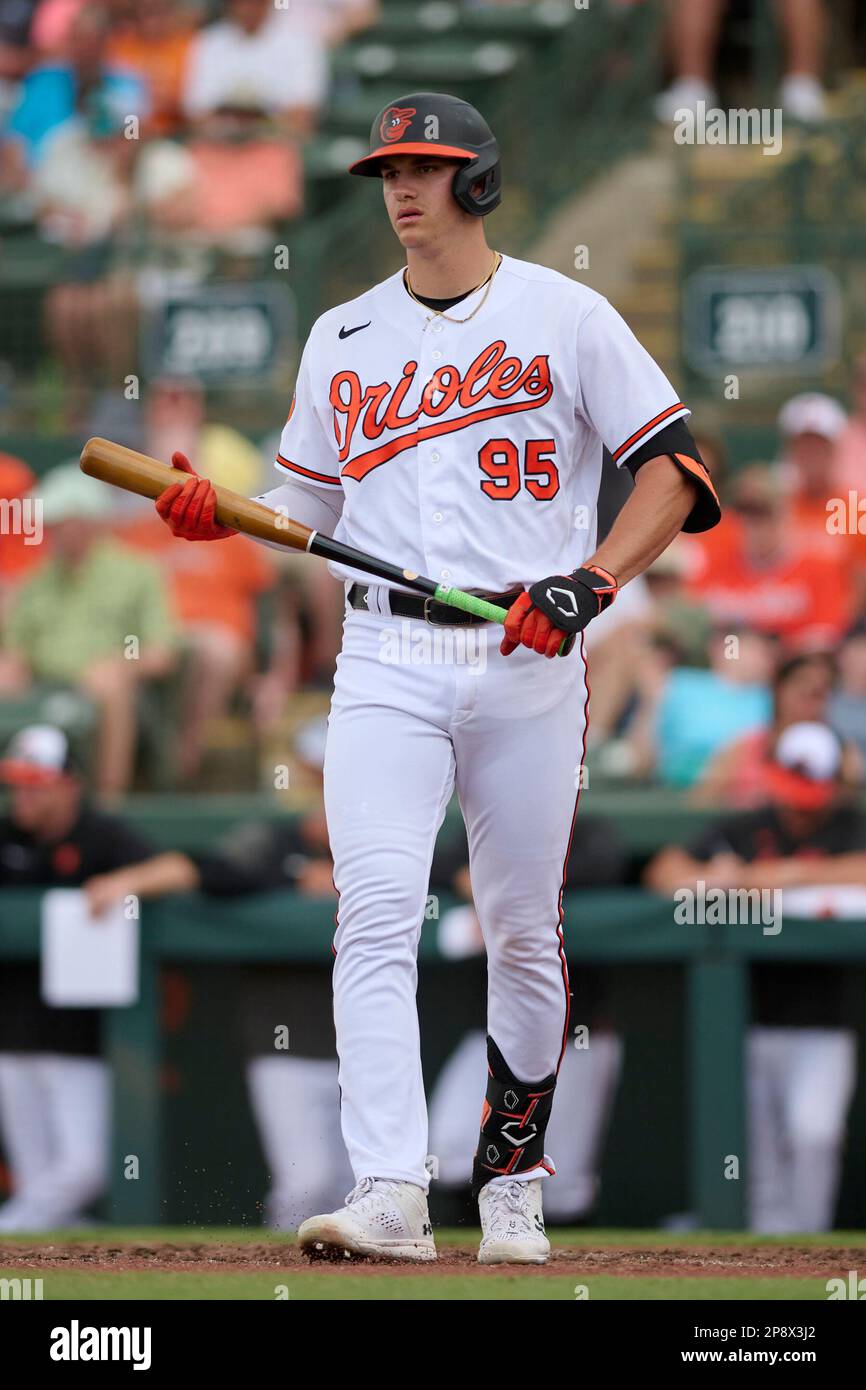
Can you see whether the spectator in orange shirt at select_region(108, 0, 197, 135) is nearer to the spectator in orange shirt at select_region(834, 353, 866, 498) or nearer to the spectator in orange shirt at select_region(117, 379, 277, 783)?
the spectator in orange shirt at select_region(117, 379, 277, 783)

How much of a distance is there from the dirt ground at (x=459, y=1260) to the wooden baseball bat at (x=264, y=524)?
1238 millimetres

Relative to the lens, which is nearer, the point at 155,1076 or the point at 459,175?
the point at 459,175

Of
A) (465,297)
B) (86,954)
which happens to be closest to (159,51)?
(86,954)

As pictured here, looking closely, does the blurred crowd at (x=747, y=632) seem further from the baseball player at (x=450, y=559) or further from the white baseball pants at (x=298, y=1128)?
the baseball player at (x=450, y=559)

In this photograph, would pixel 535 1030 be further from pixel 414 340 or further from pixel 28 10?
pixel 28 10

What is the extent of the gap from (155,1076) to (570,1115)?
1343 millimetres

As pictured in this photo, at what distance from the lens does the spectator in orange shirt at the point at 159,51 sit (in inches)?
435

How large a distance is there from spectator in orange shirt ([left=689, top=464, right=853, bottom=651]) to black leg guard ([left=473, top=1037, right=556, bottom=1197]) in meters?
3.93

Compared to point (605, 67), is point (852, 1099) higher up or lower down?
lower down

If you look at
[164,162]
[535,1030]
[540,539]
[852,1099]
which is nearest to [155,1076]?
[852,1099]

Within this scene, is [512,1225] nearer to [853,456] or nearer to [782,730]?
[782,730]

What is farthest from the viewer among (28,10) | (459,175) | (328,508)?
(28,10)

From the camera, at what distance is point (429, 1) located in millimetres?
11695
